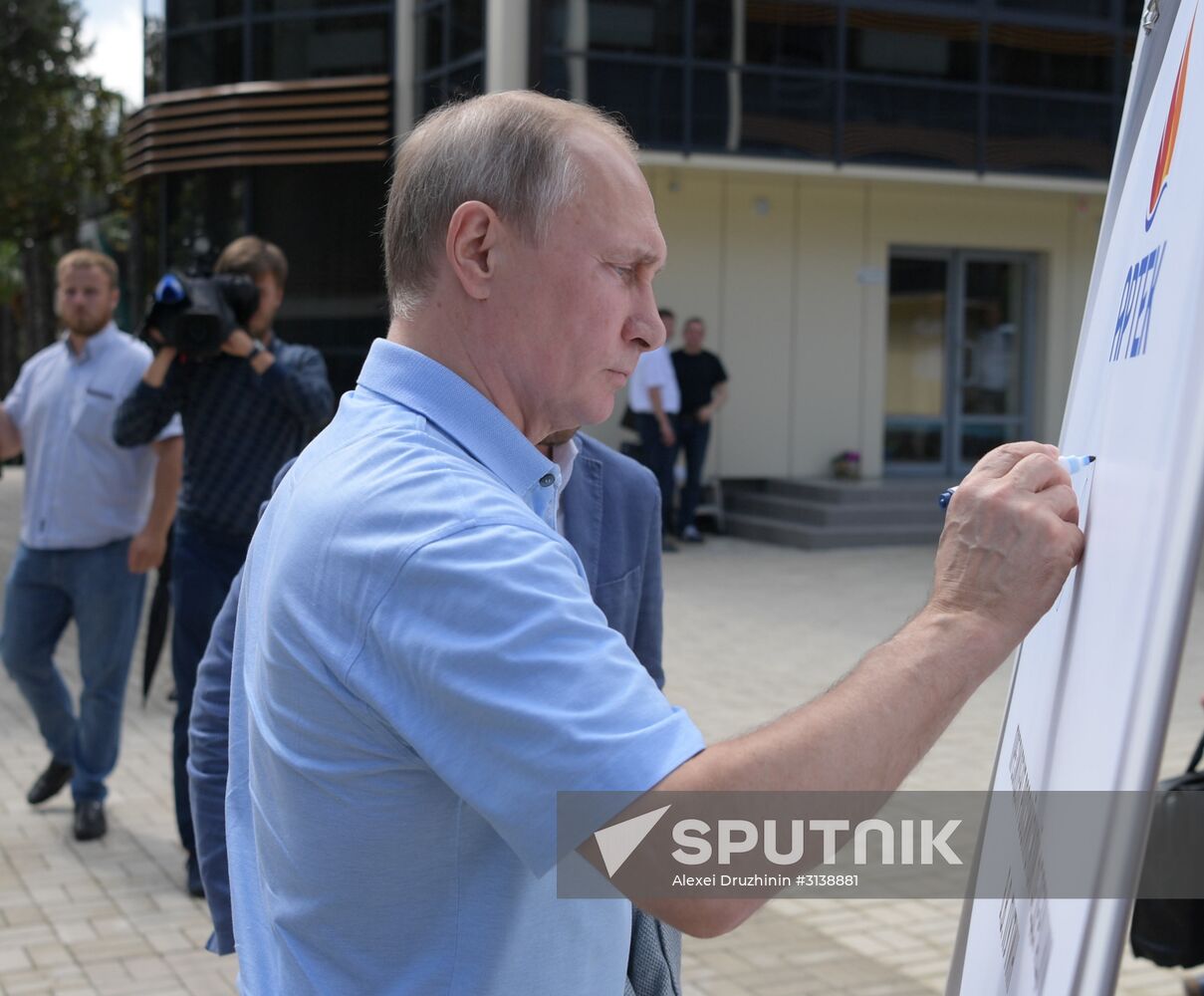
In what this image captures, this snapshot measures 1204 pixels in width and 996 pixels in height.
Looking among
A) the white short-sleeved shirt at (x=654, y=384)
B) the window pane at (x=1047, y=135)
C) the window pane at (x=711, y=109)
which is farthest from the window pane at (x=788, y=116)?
the white short-sleeved shirt at (x=654, y=384)

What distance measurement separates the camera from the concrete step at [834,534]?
14820 millimetres

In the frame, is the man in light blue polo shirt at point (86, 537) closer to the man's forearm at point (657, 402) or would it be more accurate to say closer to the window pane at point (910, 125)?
the man's forearm at point (657, 402)

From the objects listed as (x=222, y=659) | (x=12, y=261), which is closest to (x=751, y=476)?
(x=222, y=659)

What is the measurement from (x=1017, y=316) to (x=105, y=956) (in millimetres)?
15372

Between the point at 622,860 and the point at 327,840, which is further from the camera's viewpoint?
the point at 327,840

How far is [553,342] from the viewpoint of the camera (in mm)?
1392

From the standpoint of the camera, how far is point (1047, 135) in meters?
16.8

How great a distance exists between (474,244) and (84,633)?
4.74 metres

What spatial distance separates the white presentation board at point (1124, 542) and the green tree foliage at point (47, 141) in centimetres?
2326

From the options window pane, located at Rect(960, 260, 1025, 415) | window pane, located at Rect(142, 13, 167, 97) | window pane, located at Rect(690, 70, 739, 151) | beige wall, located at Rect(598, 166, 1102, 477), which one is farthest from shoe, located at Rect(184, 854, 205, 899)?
window pane, located at Rect(142, 13, 167, 97)

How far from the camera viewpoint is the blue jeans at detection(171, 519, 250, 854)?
502 centimetres

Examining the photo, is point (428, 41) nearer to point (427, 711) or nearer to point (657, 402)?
point (657, 402)

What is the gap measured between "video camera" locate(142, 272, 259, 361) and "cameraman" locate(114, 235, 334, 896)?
46 millimetres

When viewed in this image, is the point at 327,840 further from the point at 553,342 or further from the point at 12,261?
the point at 12,261
